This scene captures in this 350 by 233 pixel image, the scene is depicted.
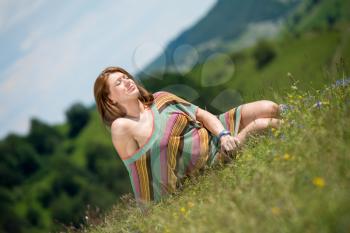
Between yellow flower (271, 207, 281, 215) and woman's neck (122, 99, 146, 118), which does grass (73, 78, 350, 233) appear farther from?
woman's neck (122, 99, 146, 118)

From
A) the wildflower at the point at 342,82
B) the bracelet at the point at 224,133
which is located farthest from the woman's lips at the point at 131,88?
the wildflower at the point at 342,82

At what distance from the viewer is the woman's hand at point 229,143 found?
695cm

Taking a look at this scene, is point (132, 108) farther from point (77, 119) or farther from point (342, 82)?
point (77, 119)

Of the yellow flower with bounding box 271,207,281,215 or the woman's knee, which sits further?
the woman's knee

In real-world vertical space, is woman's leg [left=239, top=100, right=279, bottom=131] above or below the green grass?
above

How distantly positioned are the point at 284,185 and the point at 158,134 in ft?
9.92

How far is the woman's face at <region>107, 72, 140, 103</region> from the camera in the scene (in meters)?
7.11

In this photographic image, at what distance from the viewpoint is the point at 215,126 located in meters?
7.34

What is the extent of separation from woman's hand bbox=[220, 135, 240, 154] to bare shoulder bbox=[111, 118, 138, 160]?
1102 millimetres

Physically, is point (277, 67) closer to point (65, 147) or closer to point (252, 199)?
point (65, 147)

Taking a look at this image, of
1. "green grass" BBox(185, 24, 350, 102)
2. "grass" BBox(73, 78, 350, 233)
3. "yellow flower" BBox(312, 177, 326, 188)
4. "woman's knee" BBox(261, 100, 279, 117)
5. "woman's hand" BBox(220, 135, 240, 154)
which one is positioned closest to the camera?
"grass" BBox(73, 78, 350, 233)

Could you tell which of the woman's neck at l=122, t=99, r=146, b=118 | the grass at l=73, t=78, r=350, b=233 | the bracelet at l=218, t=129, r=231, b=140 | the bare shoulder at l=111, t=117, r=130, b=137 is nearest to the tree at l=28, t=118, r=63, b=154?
the woman's neck at l=122, t=99, r=146, b=118

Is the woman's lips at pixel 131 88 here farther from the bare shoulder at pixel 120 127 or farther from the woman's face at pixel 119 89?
the bare shoulder at pixel 120 127

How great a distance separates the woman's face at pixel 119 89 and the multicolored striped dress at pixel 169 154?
393 millimetres
